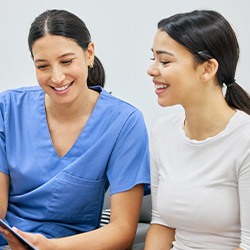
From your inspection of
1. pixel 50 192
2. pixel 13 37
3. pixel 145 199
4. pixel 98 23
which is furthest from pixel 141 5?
pixel 50 192


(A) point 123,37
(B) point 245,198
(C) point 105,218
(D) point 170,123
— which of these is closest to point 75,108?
(D) point 170,123

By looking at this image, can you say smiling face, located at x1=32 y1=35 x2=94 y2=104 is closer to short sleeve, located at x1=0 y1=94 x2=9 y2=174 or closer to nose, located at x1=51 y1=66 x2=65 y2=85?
nose, located at x1=51 y1=66 x2=65 y2=85

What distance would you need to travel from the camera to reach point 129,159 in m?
1.34

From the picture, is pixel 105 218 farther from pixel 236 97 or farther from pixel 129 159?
pixel 236 97

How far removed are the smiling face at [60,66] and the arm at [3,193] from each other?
0.77 feet

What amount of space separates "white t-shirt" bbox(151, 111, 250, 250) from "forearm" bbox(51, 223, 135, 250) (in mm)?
130

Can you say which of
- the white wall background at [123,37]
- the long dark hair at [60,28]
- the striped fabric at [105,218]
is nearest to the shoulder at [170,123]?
the long dark hair at [60,28]

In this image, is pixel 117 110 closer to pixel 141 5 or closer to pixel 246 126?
pixel 246 126

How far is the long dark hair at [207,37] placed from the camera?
1.13 m

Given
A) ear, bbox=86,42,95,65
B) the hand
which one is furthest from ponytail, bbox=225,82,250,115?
the hand

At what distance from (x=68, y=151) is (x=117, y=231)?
230 millimetres

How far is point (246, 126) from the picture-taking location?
112 centimetres

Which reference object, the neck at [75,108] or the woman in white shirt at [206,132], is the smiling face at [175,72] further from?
the neck at [75,108]

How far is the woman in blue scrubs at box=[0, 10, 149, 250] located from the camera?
131cm
